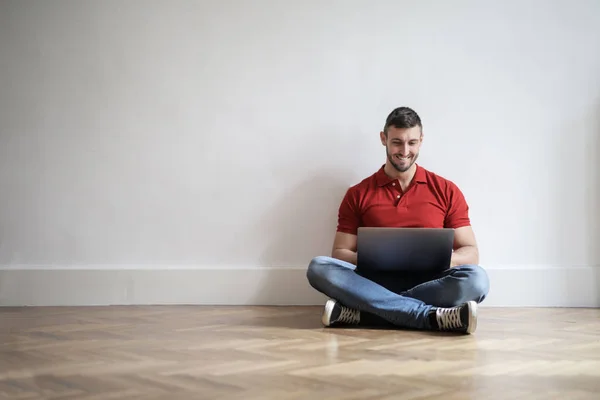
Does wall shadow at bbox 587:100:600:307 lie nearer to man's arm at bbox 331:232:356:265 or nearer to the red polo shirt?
the red polo shirt

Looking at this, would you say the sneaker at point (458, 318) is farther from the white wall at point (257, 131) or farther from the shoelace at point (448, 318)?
the white wall at point (257, 131)

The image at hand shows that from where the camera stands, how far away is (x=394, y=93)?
3676mm

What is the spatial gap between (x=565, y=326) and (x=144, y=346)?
1.73 meters

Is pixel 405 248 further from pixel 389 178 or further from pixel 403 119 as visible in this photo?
pixel 403 119

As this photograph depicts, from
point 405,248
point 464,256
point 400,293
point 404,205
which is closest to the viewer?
point 405,248

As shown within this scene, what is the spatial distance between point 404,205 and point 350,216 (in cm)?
27

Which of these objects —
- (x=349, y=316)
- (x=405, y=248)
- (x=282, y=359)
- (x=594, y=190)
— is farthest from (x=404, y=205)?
(x=282, y=359)

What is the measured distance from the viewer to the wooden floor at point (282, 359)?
1670mm

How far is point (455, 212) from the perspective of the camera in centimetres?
328

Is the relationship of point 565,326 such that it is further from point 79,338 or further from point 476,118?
point 79,338

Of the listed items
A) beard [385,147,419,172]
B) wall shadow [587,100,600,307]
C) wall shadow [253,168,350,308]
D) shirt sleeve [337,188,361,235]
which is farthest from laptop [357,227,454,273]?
wall shadow [587,100,600,307]

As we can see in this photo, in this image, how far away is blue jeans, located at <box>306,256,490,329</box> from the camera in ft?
9.10

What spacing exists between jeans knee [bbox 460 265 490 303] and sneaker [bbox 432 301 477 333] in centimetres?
15

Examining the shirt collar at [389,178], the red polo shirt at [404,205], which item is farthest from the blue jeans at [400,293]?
the shirt collar at [389,178]
